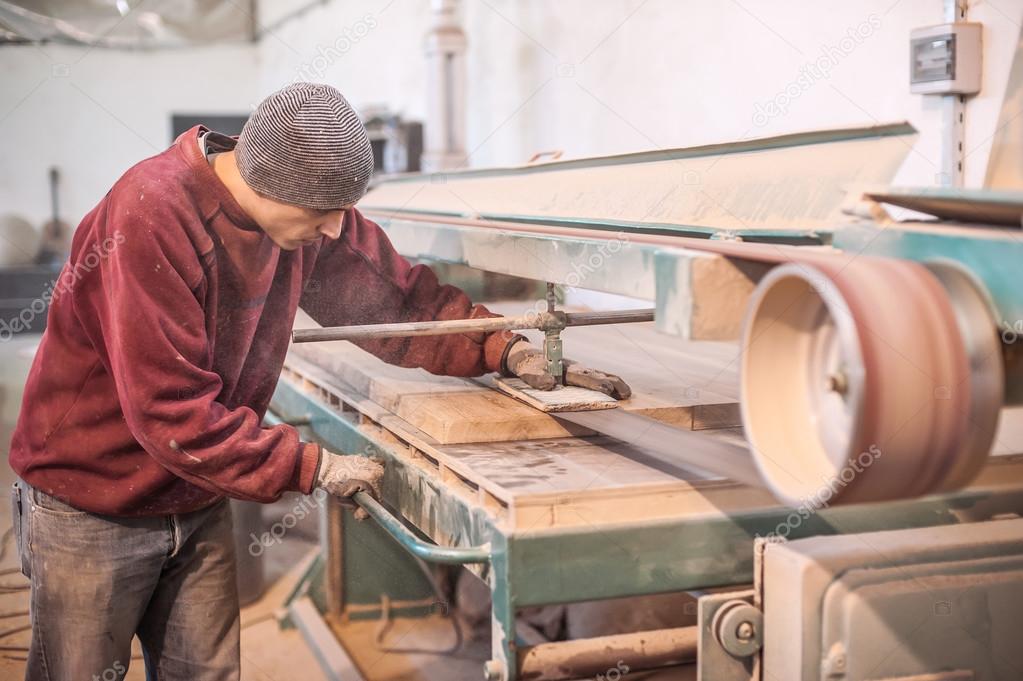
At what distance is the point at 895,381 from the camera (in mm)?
1143

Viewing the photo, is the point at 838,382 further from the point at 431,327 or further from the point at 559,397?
the point at 431,327

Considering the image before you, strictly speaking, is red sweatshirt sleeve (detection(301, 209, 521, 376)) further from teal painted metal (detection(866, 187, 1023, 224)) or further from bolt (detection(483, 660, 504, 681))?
teal painted metal (detection(866, 187, 1023, 224))

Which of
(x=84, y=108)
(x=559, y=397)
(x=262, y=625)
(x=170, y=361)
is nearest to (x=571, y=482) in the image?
(x=559, y=397)

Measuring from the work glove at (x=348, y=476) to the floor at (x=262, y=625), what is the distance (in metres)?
1.43

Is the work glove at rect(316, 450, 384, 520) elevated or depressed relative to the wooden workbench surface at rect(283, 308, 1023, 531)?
depressed

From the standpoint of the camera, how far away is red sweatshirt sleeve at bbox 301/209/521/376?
7.33 ft

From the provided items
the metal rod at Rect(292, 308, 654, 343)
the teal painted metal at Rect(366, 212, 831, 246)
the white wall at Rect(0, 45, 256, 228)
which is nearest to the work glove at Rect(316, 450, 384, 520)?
the metal rod at Rect(292, 308, 654, 343)

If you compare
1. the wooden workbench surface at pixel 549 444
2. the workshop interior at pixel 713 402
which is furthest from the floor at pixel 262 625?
the wooden workbench surface at pixel 549 444

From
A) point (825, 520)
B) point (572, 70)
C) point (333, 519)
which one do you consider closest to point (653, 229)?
point (825, 520)

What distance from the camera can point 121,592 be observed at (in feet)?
6.32

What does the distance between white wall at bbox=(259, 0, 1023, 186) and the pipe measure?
87 centimetres

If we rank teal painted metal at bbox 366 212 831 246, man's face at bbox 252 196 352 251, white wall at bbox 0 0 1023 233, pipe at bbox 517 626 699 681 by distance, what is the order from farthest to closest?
white wall at bbox 0 0 1023 233, man's face at bbox 252 196 352 251, pipe at bbox 517 626 699 681, teal painted metal at bbox 366 212 831 246

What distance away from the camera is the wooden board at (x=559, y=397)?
1967 mm

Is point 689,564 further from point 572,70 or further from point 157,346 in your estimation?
point 572,70
